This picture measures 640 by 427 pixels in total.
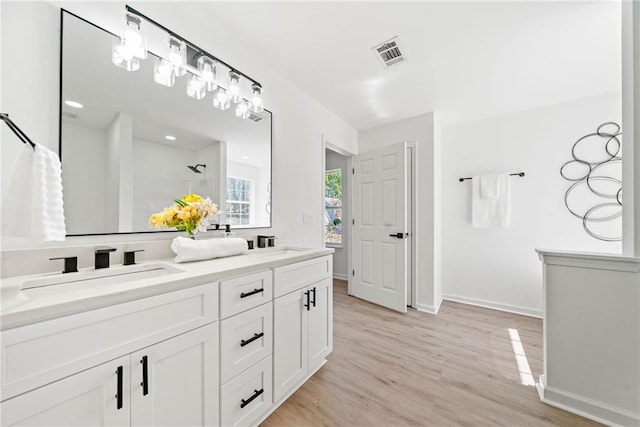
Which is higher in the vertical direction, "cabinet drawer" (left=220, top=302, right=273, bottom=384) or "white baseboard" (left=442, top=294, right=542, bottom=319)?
"cabinet drawer" (left=220, top=302, right=273, bottom=384)

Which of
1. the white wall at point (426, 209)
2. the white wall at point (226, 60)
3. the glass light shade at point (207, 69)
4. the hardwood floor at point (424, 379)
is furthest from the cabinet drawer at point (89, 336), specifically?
the white wall at point (426, 209)

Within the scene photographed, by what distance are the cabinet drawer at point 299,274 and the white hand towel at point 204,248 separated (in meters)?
0.34

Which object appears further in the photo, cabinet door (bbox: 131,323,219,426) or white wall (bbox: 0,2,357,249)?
white wall (bbox: 0,2,357,249)

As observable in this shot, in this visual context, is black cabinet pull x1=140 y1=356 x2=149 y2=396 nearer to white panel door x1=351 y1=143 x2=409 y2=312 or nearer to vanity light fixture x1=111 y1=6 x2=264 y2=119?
vanity light fixture x1=111 y1=6 x2=264 y2=119

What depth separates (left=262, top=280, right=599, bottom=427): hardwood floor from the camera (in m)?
1.41

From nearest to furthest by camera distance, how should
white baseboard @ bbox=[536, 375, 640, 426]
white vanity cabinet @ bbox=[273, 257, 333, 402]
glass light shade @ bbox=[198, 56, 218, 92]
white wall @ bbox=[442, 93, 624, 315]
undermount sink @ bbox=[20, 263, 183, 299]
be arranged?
undermount sink @ bbox=[20, 263, 183, 299]
white baseboard @ bbox=[536, 375, 640, 426]
white vanity cabinet @ bbox=[273, 257, 333, 402]
glass light shade @ bbox=[198, 56, 218, 92]
white wall @ bbox=[442, 93, 624, 315]

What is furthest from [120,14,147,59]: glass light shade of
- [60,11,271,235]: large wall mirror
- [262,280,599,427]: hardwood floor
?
[262,280,599,427]: hardwood floor

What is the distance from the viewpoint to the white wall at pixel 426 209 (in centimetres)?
301

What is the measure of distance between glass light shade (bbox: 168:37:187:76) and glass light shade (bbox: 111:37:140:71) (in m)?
0.19

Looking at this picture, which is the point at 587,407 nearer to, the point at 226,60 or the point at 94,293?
the point at 94,293

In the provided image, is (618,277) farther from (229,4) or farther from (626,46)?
(229,4)

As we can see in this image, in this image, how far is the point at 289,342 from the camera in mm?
1510

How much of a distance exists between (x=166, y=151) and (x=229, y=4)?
1012 mm

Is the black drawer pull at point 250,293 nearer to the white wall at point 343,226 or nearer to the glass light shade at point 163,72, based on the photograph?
the glass light shade at point 163,72
